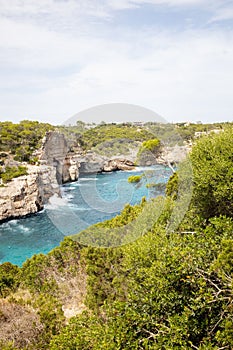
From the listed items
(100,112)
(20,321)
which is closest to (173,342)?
(20,321)

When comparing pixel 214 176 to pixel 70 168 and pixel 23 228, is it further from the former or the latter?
pixel 70 168

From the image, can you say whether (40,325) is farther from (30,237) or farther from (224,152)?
(30,237)

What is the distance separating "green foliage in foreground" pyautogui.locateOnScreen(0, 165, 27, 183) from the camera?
2873 cm

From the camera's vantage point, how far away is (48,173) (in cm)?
3238

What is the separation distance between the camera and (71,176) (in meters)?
→ 39.4

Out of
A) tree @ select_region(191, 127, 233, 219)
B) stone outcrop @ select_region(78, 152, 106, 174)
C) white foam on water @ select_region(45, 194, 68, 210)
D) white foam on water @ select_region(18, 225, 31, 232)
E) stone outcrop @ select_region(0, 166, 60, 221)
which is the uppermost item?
tree @ select_region(191, 127, 233, 219)

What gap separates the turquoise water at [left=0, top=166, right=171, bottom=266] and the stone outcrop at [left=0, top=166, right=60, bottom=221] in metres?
0.74

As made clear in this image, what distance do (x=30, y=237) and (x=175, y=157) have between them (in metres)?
13.4

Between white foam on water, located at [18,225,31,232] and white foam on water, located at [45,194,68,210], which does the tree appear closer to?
white foam on water, located at [18,225,31,232]

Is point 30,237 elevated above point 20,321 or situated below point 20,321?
below

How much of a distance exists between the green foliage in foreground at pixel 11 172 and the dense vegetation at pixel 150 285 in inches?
746

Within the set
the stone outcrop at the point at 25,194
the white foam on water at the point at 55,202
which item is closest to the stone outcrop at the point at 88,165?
the white foam on water at the point at 55,202

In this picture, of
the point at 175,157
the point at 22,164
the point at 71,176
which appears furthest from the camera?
the point at 71,176

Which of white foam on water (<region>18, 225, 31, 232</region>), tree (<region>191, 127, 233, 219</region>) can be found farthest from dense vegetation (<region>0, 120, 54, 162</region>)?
tree (<region>191, 127, 233, 219</region>)
